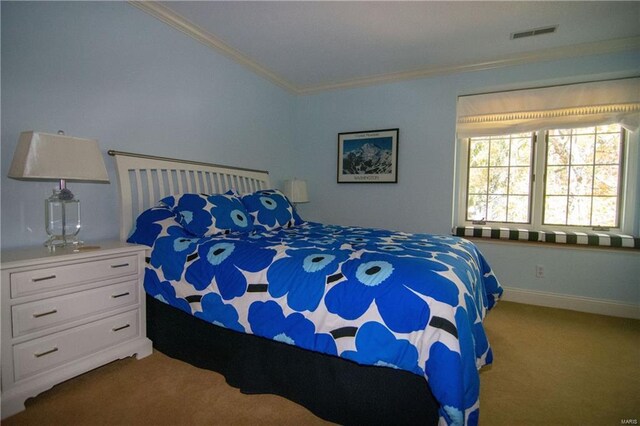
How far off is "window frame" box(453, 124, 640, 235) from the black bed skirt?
2.59 metres

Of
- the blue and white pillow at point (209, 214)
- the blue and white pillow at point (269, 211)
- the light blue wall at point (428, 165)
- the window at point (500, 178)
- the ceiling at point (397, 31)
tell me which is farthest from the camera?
the window at point (500, 178)

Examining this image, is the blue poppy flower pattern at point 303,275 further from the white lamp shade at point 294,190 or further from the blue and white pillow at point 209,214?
the white lamp shade at point 294,190

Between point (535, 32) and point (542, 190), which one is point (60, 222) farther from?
point (542, 190)

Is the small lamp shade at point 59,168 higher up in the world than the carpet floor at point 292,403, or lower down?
higher up

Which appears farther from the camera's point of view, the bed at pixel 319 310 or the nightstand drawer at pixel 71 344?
the nightstand drawer at pixel 71 344

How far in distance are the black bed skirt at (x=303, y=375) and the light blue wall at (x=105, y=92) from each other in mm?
940

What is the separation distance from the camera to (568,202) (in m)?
3.08

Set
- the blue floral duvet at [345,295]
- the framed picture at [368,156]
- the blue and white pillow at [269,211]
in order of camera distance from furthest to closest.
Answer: the framed picture at [368,156] < the blue and white pillow at [269,211] < the blue floral duvet at [345,295]

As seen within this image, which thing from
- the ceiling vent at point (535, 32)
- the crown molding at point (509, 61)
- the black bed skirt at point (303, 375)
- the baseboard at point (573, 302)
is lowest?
the baseboard at point (573, 302)

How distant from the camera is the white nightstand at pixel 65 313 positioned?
136 cm

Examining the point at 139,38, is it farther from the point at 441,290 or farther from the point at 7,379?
the point at 441,290

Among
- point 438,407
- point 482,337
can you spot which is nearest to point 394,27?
point 482,337

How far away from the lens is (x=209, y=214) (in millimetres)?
2137

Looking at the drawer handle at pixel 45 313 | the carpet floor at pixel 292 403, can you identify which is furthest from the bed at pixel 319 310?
the drawer handle at pixel 45 313
